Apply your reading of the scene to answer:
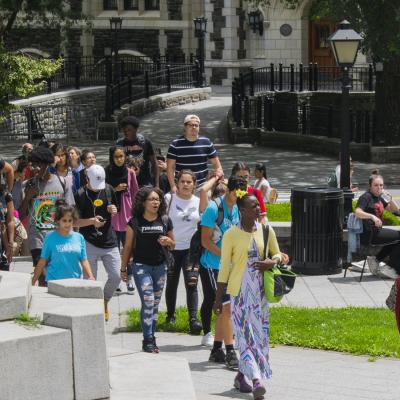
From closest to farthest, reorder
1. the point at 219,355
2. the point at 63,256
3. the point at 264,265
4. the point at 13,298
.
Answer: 1. the point at 13,298
2. the point at 264,265
3. the point at 219,355
4. the point at 63,256

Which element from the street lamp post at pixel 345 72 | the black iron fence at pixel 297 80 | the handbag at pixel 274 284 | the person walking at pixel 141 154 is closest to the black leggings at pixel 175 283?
the handbag at pixel 274 284

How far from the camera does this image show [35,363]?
8305mm

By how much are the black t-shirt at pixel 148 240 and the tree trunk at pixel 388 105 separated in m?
18.1

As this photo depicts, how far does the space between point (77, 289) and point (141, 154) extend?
19.1ft

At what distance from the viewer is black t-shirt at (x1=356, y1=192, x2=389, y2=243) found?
51.0 feet

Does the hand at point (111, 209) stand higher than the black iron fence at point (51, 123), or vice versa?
the hand at point (111, 209)

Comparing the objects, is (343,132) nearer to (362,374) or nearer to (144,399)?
(362,374)

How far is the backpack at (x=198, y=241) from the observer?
11109 millimetres

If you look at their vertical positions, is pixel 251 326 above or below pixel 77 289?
below

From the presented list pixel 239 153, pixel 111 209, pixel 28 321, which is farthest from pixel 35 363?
pixel 239 153

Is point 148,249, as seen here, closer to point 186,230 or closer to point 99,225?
point 186,230

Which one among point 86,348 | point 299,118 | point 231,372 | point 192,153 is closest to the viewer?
point 86,348

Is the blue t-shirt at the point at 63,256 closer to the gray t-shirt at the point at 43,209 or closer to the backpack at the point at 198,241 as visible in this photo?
the backpack at the point at 198,241

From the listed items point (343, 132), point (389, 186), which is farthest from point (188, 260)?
point (389, 186)
